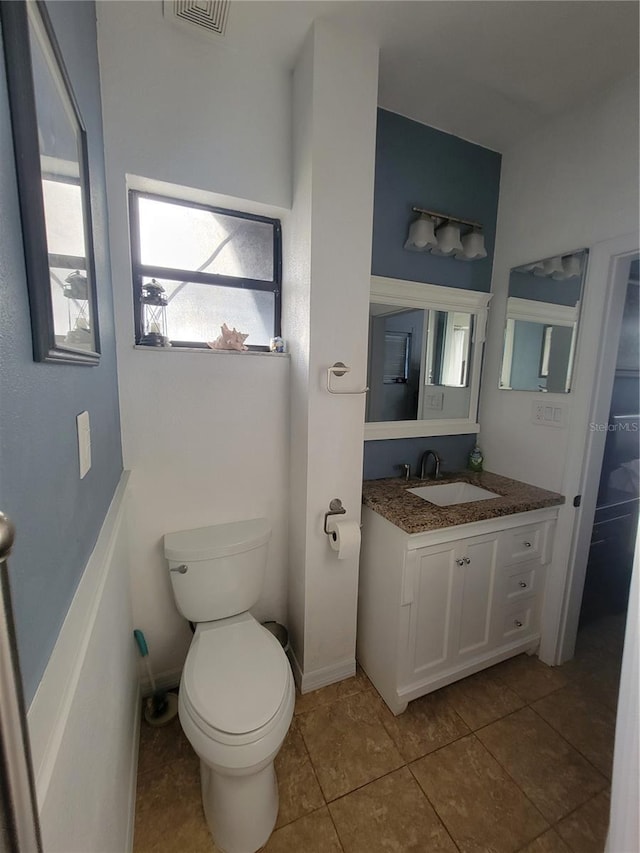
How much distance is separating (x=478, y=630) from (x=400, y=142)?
237 centimetres

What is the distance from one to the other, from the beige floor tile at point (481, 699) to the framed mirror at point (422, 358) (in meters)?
1.22

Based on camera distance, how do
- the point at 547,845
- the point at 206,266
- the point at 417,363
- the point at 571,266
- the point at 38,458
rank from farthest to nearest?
the point at 417,363, the point at 571,266, the point at 206,266, the point at 547,845, the point at 38,458

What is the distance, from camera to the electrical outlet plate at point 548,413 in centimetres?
178

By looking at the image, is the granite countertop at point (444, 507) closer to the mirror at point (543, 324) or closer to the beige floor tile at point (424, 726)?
the mirror at point (543, 324)

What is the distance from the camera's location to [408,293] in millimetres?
1865

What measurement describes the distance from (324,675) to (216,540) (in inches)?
33.4


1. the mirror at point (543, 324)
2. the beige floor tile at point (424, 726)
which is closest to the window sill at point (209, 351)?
the mirror at point (543, 324)

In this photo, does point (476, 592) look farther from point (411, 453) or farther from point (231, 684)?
point (231, 684)

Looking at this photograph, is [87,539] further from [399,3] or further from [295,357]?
[399,3]

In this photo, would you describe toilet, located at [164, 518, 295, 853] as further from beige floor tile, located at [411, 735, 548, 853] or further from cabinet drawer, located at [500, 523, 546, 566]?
cabinet drawer, located at [500, 523, 546, 566]

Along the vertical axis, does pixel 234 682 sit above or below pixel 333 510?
below

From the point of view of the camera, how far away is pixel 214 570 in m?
1.44

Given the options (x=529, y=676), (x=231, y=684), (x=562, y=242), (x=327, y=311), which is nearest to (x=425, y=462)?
(x=327, y=311)

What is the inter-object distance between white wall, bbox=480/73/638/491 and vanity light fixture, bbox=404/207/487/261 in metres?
0.22
